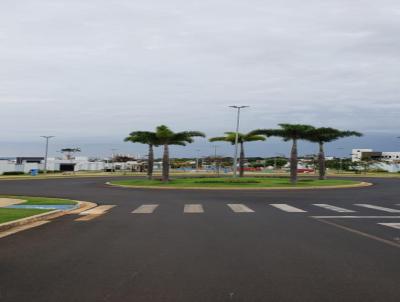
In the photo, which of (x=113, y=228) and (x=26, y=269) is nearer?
(x=26, y=269)

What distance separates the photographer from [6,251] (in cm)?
936

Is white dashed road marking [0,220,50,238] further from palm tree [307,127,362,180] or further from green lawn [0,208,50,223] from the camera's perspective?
palm tree [307,127,362,180]

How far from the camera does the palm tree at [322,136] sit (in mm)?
46906

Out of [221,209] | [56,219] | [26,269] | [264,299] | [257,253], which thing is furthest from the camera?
[221,209]

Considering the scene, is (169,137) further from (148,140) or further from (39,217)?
(39,217)

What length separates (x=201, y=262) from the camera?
27.4 feet

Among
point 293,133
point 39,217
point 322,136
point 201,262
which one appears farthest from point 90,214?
point 322,136

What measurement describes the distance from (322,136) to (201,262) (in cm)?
4157

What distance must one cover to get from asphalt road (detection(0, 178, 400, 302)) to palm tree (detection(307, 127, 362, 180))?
33.4 meters

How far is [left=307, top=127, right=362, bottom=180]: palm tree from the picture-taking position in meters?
46.9

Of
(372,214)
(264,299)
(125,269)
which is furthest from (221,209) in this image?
(264,299)

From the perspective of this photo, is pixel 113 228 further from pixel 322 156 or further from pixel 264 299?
pixel 322 156

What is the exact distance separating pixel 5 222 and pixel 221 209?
342 inches

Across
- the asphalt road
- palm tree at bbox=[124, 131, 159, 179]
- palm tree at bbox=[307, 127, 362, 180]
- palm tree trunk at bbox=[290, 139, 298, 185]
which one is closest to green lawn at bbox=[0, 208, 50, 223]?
the asphalt road
